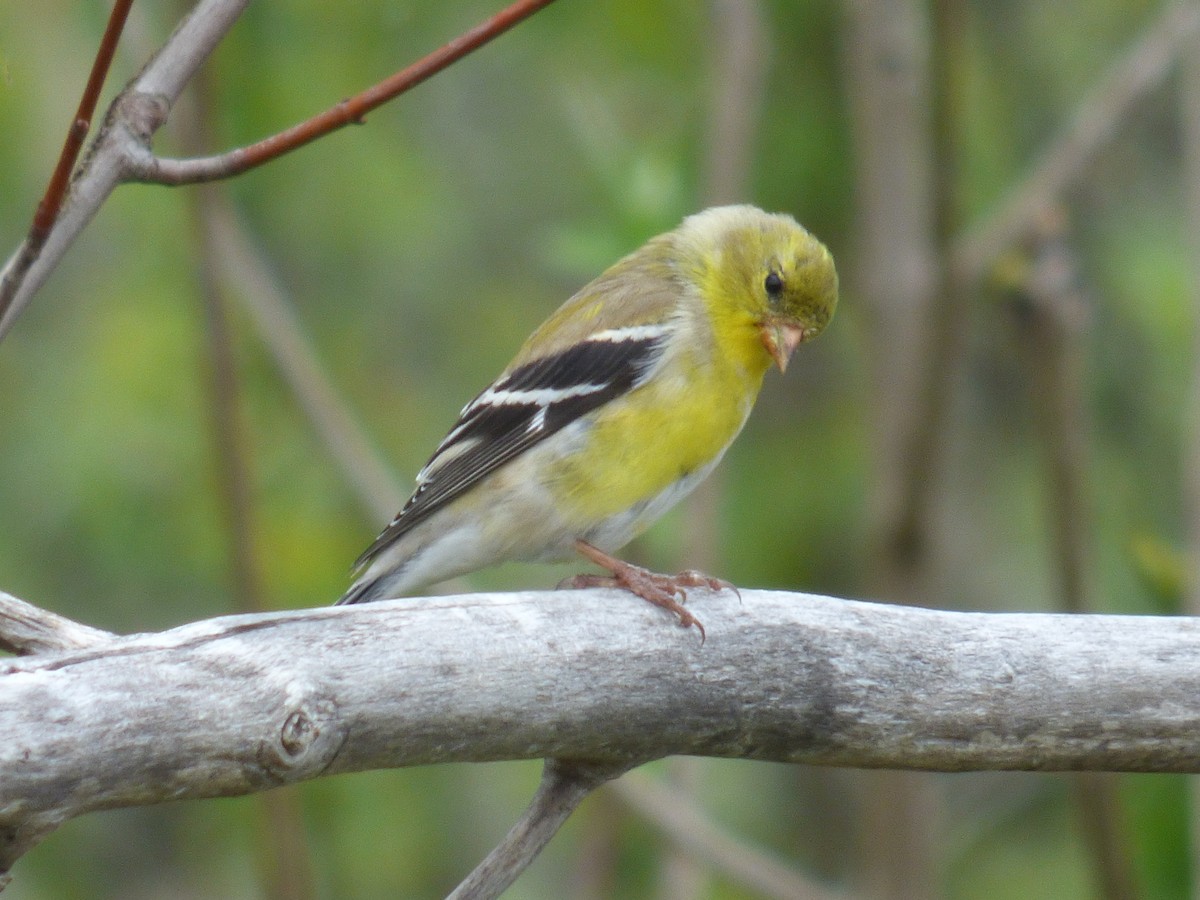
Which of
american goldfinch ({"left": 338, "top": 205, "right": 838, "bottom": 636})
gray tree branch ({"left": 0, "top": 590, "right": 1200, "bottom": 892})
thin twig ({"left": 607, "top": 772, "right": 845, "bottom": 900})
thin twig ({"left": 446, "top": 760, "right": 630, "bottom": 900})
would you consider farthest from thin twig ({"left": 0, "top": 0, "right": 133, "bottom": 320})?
thin twig ({"left": 607, "top": 772, "right": 845, "bottom": 900})

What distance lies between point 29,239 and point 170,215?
12.3 feet

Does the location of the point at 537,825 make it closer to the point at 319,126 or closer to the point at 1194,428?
the point at 319,126

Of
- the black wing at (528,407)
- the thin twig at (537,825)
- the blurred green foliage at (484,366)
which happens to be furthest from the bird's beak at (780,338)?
the thin twig at (537,825)

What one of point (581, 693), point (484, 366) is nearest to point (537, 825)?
point (581, 693)

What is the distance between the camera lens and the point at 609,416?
3.62m

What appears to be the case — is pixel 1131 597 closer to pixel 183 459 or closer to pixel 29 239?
pixel 183 459

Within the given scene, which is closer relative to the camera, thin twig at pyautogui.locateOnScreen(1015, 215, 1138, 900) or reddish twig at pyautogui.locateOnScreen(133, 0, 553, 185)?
reddish twig at pyautogui.locateOnScreen(133, 0, 553, 185)

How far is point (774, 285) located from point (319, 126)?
206 cm

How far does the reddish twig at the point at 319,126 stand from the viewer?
199 cm

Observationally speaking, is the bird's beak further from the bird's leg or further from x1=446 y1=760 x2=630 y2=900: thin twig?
x1=446 y1=760 x2=630 y2=900: thin twig

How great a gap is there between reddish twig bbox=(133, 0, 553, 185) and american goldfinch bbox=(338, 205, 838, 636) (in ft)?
5.00

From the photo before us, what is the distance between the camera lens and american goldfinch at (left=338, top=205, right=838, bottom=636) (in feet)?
11.7

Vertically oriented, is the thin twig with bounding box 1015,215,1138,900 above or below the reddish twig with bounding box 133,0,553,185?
above

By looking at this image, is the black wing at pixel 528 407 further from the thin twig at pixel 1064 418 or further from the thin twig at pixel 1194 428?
the thin twig at pixel 1194 428
